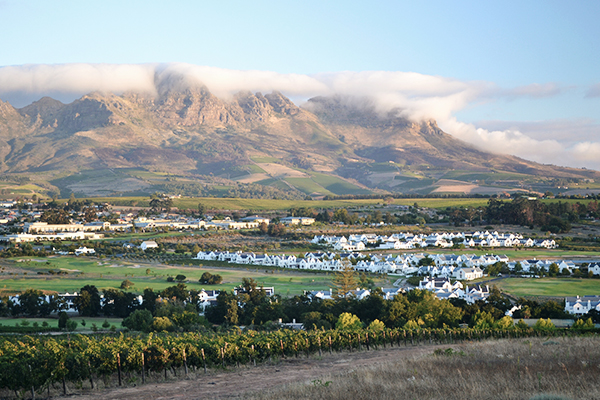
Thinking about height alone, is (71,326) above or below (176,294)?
above

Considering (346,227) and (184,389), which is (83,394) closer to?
(184,389)

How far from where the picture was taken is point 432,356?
23250 millimetres

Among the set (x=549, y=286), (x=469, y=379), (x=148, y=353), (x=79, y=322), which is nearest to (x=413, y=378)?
(x=469, y=379)

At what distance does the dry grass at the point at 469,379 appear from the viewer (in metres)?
15.2

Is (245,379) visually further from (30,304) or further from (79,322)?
(30,304)

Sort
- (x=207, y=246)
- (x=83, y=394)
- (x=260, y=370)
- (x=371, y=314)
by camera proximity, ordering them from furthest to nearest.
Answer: (x=207, y=246)
(x=371, y=314)
(x=260, y=370)
(x=83, y=394)

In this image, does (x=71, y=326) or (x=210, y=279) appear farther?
(x=210, y=279)

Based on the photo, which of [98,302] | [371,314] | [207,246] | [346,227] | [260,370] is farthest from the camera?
[346,227]

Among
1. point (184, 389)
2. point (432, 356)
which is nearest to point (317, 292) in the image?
point (432, 356)

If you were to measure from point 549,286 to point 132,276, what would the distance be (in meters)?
45.8

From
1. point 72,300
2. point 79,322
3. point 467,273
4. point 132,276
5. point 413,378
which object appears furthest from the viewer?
point 467,273

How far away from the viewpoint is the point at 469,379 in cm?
1697

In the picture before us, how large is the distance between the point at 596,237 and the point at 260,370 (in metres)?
95.9

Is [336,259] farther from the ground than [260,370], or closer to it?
closer to it
